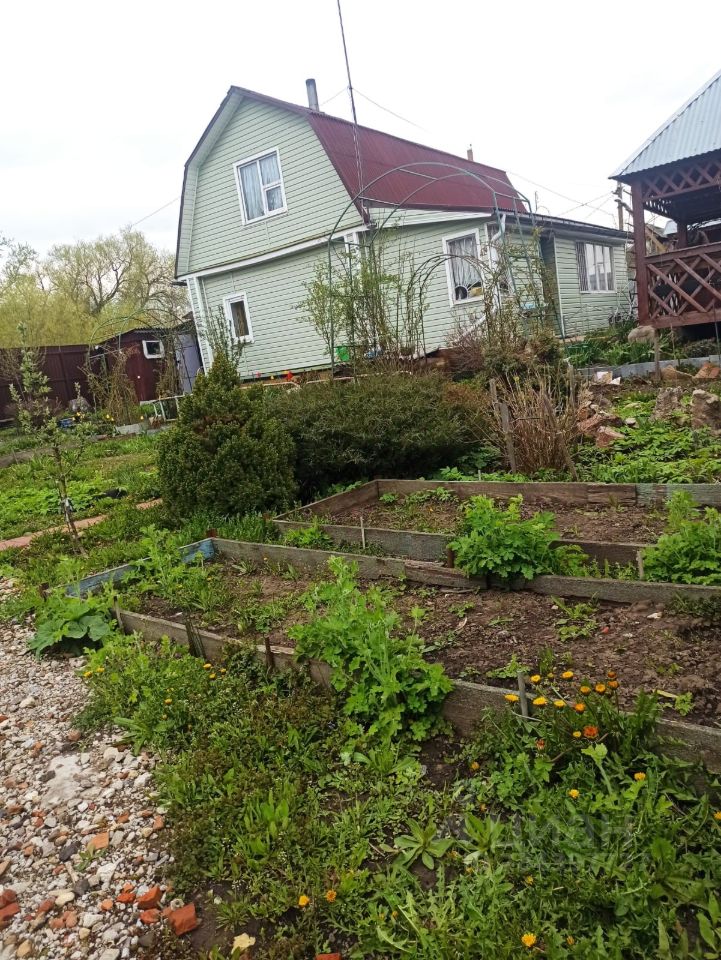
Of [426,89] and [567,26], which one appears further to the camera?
[426,89]

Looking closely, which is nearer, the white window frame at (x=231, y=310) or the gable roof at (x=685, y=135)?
the gable roof at (x=685, y=135)

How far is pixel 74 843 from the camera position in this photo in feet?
8.59

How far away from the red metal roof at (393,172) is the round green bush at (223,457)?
8972 mm

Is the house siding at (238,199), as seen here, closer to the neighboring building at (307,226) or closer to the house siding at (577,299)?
the neighboring building at (307,226)

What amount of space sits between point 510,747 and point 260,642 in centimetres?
164

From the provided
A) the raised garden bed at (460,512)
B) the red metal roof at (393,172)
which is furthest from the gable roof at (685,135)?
the raised garden bed at (460,512)

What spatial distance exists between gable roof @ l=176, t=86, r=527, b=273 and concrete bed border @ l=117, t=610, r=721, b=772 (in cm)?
1232

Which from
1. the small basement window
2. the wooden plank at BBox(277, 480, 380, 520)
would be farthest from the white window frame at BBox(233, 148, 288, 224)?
the wooden plank at BBox(277, 480, 380, 520)

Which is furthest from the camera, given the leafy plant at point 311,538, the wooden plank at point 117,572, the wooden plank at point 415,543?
the leafy plant at point 311,538

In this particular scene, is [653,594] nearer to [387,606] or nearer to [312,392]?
[387,606]

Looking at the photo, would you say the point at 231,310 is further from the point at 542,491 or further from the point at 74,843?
the point at 74,843

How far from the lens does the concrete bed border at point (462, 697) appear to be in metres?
2.25

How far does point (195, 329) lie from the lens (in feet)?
61.3

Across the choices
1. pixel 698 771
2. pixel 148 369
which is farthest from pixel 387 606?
pixel 148 369
